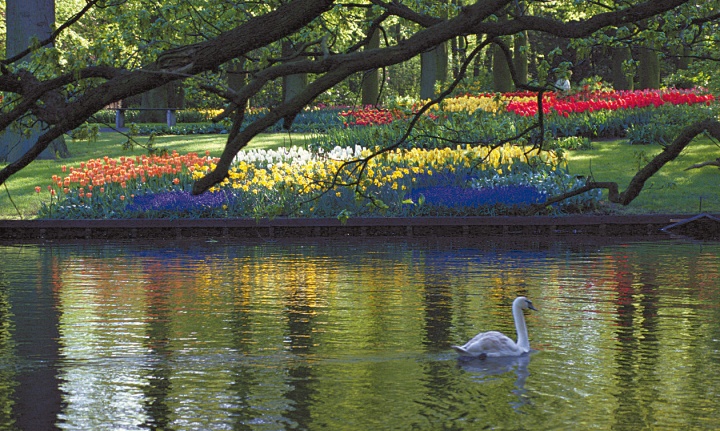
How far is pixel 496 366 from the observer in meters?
10.3

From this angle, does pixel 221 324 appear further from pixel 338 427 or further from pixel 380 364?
pixel 338 427

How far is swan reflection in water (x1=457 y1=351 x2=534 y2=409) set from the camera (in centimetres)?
995

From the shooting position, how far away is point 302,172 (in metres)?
23.7

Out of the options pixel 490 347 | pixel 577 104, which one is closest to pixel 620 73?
pixel 577 104

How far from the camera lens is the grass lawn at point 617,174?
22.9m

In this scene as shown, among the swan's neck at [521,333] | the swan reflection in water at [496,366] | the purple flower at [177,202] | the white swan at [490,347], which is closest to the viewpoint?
the swan reflection in water at [496,366]

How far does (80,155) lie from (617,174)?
14803 mm

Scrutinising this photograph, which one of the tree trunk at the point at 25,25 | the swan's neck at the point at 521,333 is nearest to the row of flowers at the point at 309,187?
the tree trunk at the point at 25,25

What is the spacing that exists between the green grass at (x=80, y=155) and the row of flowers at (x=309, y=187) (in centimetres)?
78

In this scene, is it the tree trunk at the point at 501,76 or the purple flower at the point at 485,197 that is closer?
the purple flower at the point at 485,197

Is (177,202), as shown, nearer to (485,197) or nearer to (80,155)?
(485,197)

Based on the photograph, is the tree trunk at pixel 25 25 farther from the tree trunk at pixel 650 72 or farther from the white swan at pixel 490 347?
the tree trunk at pixel 650 72

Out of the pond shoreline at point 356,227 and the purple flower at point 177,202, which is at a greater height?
the purple flower at point 177,202

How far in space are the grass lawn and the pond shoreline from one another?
2.83 feet
